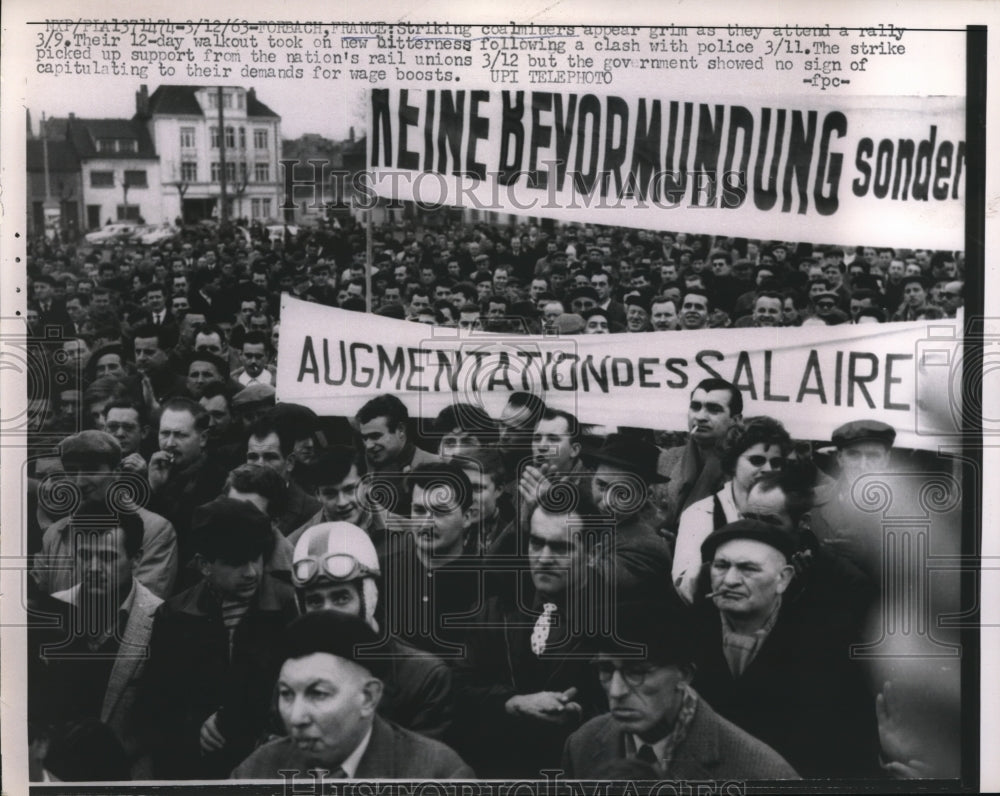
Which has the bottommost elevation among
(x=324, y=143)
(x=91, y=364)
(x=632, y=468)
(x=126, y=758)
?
(x=126, y=758)

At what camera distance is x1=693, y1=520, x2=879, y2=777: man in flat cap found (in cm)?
562

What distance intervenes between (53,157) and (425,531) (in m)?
2.24

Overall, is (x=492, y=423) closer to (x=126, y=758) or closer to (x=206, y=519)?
(x=206, y=519)

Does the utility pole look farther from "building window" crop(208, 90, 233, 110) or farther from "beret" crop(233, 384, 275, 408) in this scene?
"beret" crop(233, 384, 275, 408)

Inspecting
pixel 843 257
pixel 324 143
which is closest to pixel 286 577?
pixel 324 143

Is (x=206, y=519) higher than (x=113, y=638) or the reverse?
higher

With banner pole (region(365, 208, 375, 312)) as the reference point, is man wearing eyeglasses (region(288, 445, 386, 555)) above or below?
below

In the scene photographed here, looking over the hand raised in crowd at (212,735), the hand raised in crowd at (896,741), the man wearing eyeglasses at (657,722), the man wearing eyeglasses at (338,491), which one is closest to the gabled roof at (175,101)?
the man wearing eyeglasses at (338,491)

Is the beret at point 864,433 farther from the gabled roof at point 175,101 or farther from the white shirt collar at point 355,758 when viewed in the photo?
the gabled roof at point 175,101

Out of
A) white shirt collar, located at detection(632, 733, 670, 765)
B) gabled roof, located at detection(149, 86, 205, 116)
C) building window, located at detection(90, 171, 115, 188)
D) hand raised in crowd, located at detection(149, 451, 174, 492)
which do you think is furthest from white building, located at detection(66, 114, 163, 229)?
white shirt collar, located at detection(632, 733, 670, 765)

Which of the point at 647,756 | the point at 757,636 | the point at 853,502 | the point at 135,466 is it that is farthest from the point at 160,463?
the point at 853,502

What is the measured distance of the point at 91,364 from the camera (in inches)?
220

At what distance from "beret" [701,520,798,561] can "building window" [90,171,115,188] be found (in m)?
2.98

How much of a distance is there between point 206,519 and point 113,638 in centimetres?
65
